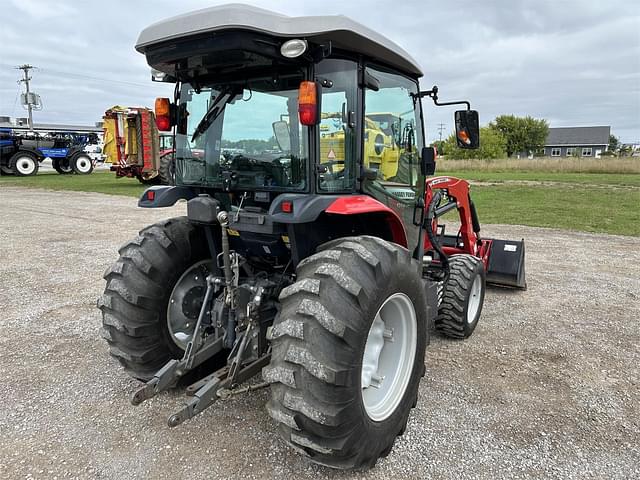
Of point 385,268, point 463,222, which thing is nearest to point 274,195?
point 385,268

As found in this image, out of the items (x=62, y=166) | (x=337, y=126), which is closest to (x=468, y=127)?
(x=337, y=126)

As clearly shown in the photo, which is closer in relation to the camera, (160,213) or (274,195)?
(274,195)

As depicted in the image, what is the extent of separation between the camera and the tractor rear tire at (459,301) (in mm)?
4164

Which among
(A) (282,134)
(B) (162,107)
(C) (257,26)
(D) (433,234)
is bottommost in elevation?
(D) (433,234)

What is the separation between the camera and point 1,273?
6.51 meters

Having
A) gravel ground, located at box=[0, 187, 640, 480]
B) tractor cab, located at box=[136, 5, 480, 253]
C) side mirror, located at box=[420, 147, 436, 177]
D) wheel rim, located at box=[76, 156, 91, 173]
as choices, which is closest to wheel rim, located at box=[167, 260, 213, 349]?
gravel ground, located at box=[0, 187, 640, 480]

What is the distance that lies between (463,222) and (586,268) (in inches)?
109

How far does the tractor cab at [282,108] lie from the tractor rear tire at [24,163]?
26.1 m

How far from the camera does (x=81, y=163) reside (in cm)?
2700

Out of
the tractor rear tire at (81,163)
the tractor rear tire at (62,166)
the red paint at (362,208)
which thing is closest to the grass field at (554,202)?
the tractor rear tire at (62,166)

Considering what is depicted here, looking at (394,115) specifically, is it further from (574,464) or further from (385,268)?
(574,464)

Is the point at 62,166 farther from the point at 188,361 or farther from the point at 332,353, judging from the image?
the point at 332,353

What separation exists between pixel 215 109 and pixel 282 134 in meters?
0.55

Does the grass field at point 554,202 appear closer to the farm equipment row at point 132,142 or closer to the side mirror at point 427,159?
the farm equipment row at point 132,142
